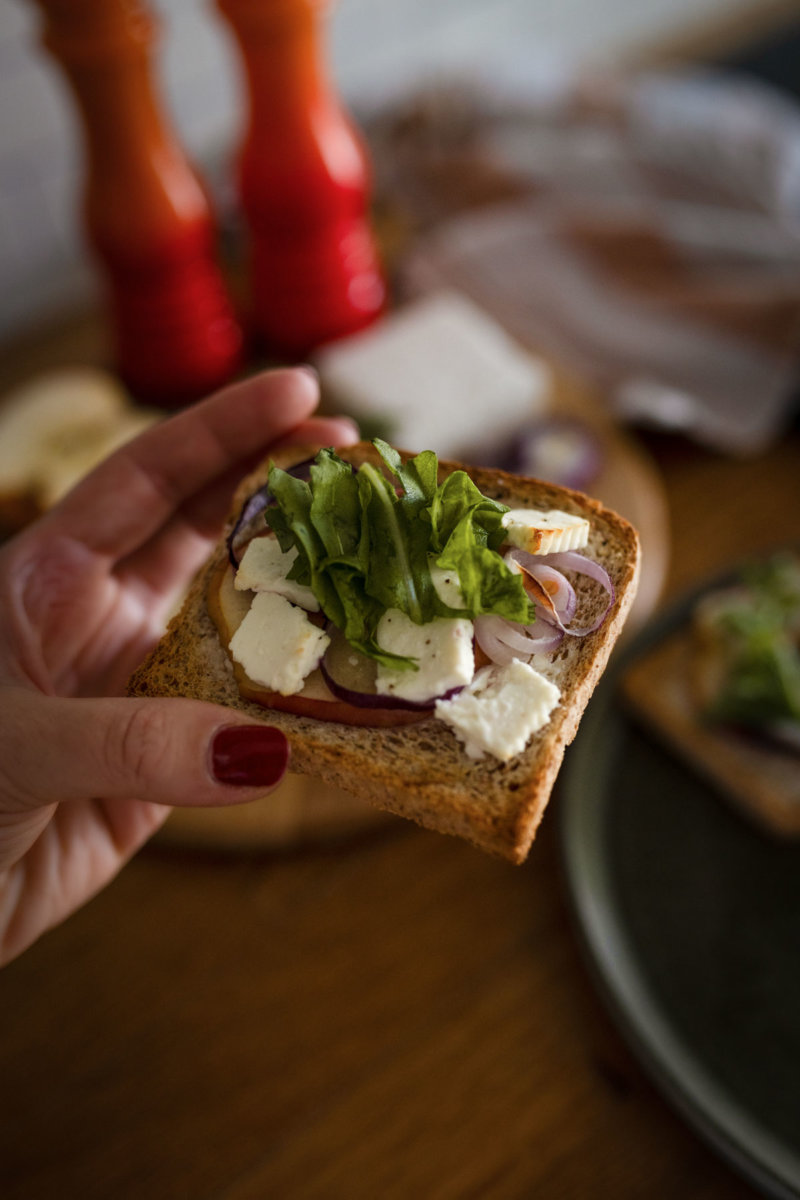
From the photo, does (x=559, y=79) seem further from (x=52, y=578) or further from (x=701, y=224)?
(x=52, y=578)

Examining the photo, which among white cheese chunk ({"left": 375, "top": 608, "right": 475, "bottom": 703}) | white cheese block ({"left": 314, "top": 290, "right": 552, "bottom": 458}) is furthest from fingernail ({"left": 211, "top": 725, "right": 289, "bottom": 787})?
white cheese block ({"left": 314, "top": 290, "right": 552, "bottom": 458})

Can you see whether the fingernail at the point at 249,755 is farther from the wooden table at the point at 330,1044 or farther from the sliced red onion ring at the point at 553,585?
the wooden table at the point at 330,1044

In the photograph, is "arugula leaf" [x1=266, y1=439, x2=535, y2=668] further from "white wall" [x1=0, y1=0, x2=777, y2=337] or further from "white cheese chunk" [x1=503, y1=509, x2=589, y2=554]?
"white wall" [x1=0, y1=0, x2=777, y2=337]

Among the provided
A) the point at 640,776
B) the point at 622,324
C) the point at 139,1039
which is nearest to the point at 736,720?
the point at 640,776

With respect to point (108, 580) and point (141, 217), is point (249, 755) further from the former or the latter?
point (141, 217)

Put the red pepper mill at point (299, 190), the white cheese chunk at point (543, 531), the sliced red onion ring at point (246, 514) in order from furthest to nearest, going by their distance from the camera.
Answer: the red pepper mill at point (299, 190)
the sliced red onion ring at point (246, 514)
the white cheese chunk at point (543, 531)

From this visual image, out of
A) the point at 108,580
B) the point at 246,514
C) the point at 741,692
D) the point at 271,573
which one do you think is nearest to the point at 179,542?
the point at 108,580

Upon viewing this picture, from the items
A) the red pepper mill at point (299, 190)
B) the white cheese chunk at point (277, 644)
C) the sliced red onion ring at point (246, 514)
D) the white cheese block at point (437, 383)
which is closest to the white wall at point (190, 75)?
the red pepper mill at point (299, 190)
